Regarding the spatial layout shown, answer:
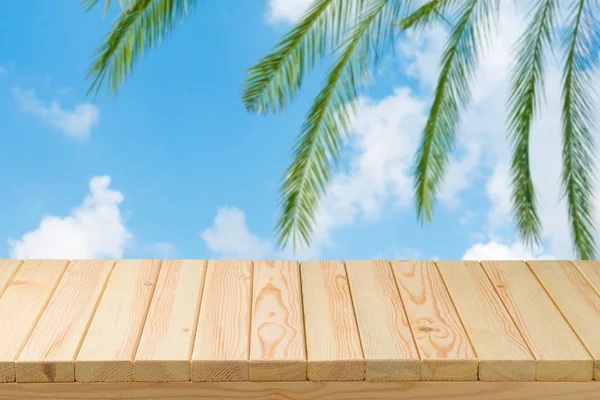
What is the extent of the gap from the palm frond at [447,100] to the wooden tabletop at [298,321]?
8.11 feet

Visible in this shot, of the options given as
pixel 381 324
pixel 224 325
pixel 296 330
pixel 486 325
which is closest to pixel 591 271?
pixel 486 325

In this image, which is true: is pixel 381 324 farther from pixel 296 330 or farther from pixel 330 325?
pixel 296 330

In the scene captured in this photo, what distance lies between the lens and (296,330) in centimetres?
262

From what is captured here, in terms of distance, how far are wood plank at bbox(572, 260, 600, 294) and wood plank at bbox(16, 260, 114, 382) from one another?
6.11 feet

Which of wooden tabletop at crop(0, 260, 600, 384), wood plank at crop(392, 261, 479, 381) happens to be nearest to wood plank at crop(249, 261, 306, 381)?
wooden tabletop at crop(0, 260, 600, 384)

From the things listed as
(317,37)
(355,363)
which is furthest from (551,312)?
(317,37)

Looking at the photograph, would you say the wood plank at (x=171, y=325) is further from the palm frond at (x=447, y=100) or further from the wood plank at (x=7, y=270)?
the palm frond at (x=447, y=100)

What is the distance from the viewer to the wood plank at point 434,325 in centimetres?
243

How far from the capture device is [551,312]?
9.30ft

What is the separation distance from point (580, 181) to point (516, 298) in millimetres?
2981

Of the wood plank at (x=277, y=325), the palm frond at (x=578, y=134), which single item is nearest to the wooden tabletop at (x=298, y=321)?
the wood plank at (x=277, y=325)

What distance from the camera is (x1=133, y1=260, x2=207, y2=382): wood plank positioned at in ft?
7.86

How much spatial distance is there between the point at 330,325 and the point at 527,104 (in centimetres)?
348

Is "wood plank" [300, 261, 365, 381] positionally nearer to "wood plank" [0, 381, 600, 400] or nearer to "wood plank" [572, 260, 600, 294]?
"wood plank" [0, 381, 600, 400]
